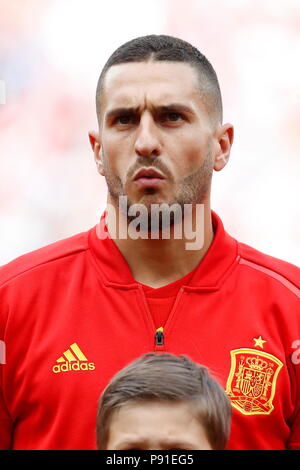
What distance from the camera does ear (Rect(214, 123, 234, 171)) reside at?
5.12m

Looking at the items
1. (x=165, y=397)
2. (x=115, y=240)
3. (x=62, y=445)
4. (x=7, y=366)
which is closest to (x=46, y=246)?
(x=115, y=240)

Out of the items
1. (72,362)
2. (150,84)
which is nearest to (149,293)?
(72,362)

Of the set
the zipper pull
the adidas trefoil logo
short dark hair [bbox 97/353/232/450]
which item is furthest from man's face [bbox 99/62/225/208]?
short dark hair [bbox 97/353/232/450]

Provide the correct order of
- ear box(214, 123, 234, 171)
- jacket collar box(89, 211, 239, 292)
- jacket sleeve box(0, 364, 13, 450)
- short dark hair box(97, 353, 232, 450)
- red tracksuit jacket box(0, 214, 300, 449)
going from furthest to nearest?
ear box(214, 123, 234, 171)
jacket collar box(89, 211, 239, 292)
jacket sleeve box(0, 364, 13, 450)
red tracksuit jacket box(0, 214, 300, 449)
short dark hair box(97, 353, 232, 450)

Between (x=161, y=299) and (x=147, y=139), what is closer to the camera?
(x=147, y=139)

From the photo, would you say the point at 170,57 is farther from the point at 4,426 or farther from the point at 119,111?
the point at 4,426

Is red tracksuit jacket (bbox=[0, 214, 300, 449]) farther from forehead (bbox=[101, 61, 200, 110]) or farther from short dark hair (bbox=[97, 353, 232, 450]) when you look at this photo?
forehead (bbox=[101, 61, 200, 110])

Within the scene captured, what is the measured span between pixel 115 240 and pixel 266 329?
31.7 inches

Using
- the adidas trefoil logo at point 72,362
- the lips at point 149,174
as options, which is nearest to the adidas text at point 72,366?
the adidas trefoil logo at point 72,362

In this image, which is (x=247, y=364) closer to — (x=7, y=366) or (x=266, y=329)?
(x=266, y=329)

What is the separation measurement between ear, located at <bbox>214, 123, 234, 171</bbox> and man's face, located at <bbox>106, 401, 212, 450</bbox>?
1.53 meters

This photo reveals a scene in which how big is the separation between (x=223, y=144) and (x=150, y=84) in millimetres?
523

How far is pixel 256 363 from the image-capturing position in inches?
188

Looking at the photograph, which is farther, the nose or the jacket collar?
the jacket collar
